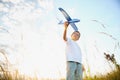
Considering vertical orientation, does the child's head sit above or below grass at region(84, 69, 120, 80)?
above

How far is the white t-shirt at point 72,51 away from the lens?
3355mm

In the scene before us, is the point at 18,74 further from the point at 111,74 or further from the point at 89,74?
the point at 111,74

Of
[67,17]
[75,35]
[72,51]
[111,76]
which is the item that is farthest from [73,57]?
[111,76]

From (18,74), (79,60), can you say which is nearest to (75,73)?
(79,60)

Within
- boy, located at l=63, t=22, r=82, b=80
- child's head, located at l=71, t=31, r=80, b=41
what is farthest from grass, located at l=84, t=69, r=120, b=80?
child's head, located at l=71, t=31, r=80, b=41

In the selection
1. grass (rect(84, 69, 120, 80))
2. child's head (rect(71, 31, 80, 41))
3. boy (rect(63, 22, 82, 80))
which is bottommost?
grass (rect(84, 69, 120, 80))

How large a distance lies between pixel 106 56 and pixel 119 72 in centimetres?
41

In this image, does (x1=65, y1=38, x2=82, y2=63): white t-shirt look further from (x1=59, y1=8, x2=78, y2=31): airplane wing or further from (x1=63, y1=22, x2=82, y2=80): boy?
(x1=59, y1=8, x2=78, y2=31): airplane wing

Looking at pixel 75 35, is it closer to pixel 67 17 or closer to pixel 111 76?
pixel 67 17

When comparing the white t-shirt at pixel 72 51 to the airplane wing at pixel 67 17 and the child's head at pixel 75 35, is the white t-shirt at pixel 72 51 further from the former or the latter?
the airplane wing at pixel 67 17

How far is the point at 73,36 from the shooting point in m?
3.54

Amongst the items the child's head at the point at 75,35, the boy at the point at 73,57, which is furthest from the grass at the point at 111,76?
the child's head at the point at 75,35

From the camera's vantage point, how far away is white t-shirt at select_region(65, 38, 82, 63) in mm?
3355

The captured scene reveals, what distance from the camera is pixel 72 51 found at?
345 cm
